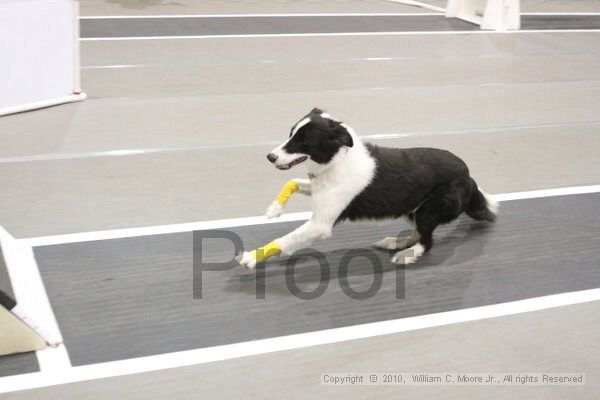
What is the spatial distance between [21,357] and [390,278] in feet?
5.36

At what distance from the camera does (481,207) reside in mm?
3773

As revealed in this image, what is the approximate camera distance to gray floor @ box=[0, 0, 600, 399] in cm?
275

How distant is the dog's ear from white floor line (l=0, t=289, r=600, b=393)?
783 mm

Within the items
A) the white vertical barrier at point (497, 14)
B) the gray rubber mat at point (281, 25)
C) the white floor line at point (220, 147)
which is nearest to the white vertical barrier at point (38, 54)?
the white floor line at point (220, 147)

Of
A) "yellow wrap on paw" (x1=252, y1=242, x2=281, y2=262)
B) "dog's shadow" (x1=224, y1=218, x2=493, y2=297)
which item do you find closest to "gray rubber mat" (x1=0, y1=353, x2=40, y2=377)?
"dog's shadow" (x1=224, y1=218, x2=493, y2=297)

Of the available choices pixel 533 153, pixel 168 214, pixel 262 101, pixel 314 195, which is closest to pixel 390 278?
pixel 314 195

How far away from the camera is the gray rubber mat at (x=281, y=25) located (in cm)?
775

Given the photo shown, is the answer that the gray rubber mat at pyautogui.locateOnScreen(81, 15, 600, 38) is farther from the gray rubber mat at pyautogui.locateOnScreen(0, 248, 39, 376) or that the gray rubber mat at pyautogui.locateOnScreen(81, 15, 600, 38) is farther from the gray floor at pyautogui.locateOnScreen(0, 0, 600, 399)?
the gray rubber mat at pyautogui.locateOnScreen(0, 248, 39, 376)

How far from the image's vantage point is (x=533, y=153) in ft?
16.6

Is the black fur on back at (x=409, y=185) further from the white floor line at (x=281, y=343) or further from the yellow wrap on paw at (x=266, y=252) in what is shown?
the white floor line at (x=281, y=343)

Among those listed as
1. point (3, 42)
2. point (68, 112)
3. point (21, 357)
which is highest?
point (3, 42)

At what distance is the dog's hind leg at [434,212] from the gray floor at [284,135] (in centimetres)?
56

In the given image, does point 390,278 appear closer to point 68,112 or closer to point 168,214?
point 168,214

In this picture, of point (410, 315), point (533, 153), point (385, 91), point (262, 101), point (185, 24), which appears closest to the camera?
point (410, 315)
